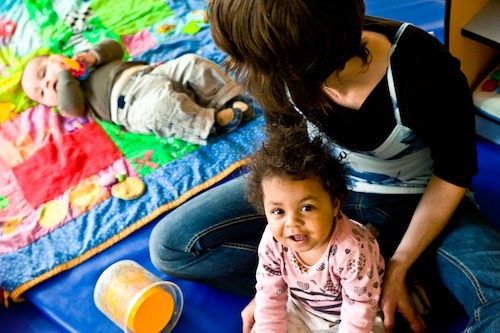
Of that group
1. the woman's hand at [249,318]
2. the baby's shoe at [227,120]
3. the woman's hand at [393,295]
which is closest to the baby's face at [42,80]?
the baby's shoe at [227,120]

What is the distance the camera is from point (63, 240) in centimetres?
147

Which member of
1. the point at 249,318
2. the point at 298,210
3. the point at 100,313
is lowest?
the point at 100,313

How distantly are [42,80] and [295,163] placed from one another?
1.25 metres

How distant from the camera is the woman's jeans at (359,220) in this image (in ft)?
3.07

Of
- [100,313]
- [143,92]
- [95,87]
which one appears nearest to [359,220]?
[100,313]

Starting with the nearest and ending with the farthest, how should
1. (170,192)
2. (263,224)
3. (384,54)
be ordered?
(384,54) → (263,224) → (170,192)

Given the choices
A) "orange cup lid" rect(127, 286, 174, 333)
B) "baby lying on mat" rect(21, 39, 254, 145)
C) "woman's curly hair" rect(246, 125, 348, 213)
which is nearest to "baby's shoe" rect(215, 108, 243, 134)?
"baby lying on mat" rect(21, 39, 254, 145)

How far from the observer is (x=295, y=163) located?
2.86ft

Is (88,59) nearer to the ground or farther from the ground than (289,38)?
nearer to the ground

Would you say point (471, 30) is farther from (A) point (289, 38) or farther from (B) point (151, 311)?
(B) point (151, 311)

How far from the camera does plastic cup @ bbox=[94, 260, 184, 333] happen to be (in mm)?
1187

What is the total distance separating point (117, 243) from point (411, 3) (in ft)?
3.79

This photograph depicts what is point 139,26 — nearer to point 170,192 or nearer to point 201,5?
point 201,5

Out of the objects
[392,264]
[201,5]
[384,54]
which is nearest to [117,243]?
[392,264]
